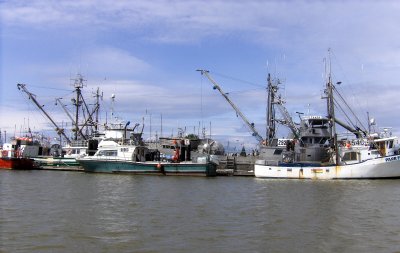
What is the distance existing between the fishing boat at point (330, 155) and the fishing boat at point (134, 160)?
705 centimetres

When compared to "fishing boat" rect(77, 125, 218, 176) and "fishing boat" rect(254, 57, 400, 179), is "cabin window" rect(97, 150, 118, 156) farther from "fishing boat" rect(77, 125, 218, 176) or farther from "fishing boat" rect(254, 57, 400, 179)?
"fishing boat" rect(254, 57, 400, 179)

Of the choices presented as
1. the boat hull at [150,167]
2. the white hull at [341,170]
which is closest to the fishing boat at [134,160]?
the boat hull at [150,167]

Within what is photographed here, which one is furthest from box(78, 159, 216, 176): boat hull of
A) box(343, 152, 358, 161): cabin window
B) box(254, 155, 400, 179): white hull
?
box(343, 152, 358, 161): cabin window

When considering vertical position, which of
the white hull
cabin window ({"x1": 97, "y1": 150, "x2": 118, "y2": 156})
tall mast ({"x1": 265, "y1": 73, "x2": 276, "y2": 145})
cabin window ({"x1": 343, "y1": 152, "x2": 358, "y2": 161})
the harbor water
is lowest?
the harbor water

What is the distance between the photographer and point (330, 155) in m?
49.3

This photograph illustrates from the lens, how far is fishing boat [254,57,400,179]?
4428cm

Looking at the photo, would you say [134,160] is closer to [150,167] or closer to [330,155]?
[150,167]

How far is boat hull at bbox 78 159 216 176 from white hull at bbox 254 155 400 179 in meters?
6.10

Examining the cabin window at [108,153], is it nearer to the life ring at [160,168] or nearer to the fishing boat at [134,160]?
the fishing boat at [134,160]

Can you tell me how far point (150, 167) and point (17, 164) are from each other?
2241cm

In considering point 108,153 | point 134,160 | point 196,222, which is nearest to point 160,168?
point 134,160

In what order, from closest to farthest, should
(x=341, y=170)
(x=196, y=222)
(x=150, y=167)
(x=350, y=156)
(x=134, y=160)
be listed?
(x=196, y=222) → (x=341, y=170) → (x=350, y=156) → (x=150, y=167) → (x=134, y=160)

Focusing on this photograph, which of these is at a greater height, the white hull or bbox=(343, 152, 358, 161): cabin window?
bbox=(343, 152, 358, 161): cabin window

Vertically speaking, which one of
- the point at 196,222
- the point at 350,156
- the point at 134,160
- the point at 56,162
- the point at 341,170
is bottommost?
the point at 196,222
